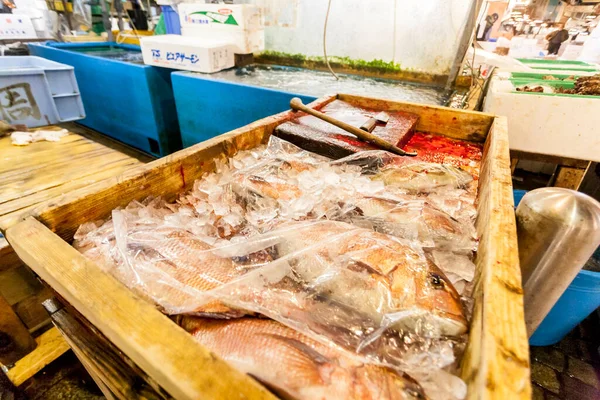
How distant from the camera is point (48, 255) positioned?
2.93 ft

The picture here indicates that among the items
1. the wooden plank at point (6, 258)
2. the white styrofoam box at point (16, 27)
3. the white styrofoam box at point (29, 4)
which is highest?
the white styrofoam box at point (29, 4)

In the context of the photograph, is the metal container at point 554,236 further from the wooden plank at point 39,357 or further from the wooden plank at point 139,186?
the wooden plank at point 39,357

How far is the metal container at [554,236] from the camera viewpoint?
3.90ft

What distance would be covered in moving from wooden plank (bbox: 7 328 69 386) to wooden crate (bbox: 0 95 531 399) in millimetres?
1397

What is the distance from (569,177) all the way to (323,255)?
260 centimetres

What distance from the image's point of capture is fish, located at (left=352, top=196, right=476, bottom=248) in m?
1.19

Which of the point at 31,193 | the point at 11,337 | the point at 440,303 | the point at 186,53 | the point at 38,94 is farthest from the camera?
the point at 186,53

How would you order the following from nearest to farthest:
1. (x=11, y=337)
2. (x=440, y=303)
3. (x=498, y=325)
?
(x=498, y=325), (x=440, y=303), (x=11, y=337)

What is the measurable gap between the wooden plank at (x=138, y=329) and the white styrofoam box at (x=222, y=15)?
4.03 m

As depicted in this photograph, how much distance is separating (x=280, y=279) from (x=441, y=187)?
107 centimetres

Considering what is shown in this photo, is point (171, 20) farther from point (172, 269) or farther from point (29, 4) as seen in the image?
Result: point (172, 269)

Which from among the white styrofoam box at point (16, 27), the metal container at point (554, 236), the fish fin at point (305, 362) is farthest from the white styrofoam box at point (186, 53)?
the white styrofoam box at point (16, 27)

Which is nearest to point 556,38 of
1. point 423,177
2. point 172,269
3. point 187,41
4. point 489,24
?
point 489,24

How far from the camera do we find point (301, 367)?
2.30 feet
